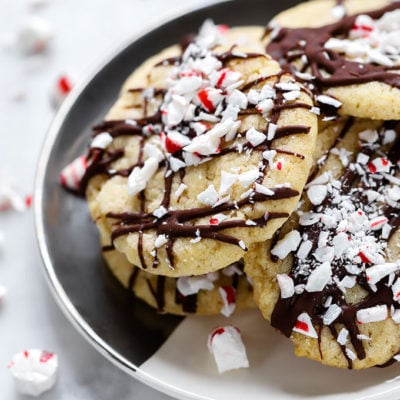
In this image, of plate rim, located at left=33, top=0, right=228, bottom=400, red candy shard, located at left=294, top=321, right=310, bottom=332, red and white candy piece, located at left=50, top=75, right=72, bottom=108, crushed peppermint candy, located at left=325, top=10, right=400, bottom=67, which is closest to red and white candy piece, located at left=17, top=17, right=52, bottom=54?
red and white candy piece, located at left=50, top=75, right=72, bottom=108

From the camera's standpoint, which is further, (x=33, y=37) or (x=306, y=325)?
(x=33, y=37)

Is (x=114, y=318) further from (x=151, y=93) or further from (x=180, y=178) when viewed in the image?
(x=151, y=93)

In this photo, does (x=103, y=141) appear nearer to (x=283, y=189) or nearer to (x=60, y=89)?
(x=283, y=189)

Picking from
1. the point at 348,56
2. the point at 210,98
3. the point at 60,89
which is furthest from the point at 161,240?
the point at 60,89

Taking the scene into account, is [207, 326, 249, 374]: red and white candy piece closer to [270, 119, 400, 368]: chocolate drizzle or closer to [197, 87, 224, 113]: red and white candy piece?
[270, 119, 400, 368]: chocolate drizzle

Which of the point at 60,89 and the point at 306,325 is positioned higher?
the point at 60,89

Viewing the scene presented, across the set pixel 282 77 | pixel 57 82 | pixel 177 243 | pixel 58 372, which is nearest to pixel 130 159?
pixel 177 243
